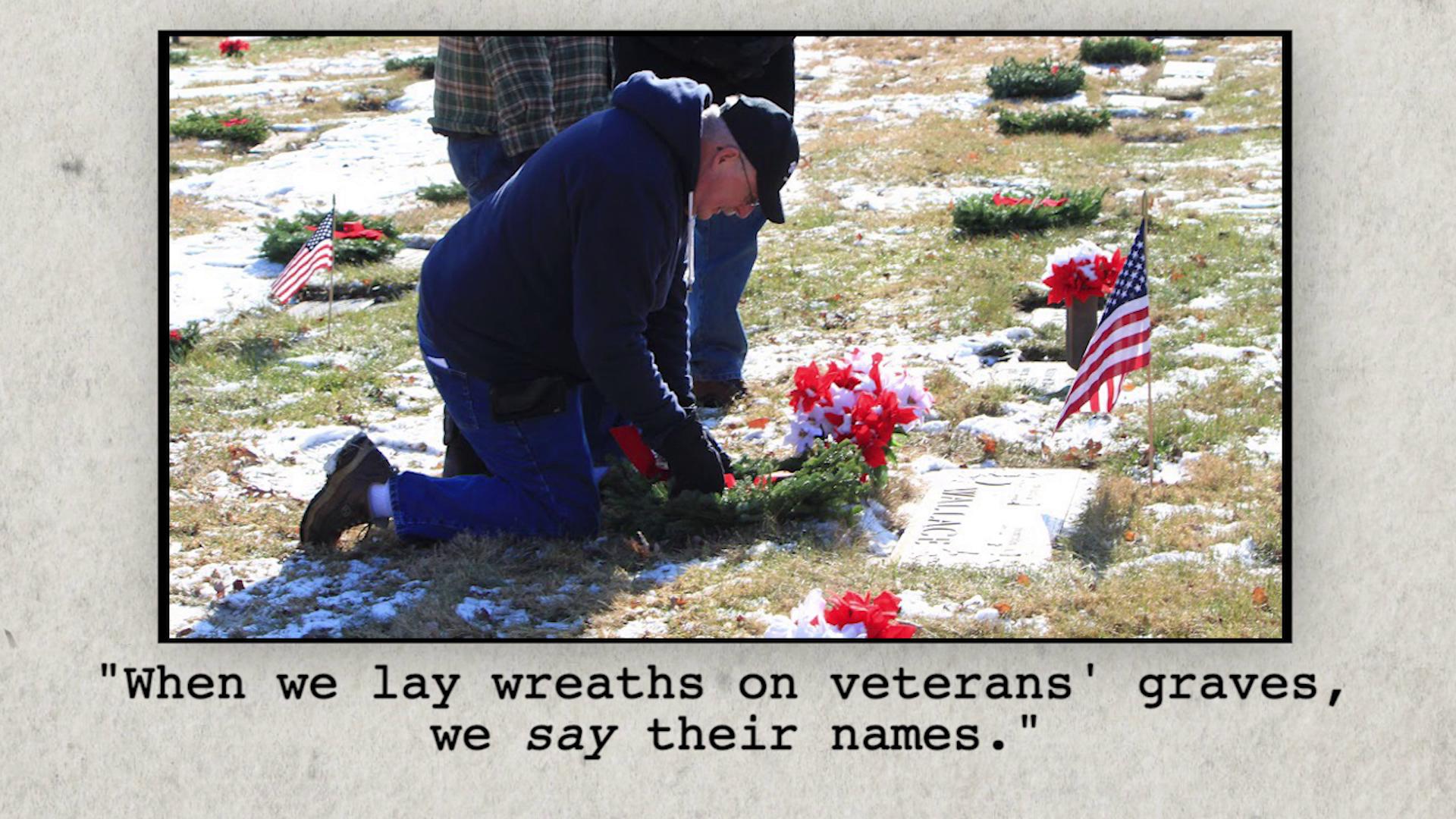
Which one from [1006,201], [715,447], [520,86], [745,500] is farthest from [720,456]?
[1006,201]

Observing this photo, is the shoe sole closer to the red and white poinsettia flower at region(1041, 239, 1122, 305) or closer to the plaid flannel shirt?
the plaid flannel shirt

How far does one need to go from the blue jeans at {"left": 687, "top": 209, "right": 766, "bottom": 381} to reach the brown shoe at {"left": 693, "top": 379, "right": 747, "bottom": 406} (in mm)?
54

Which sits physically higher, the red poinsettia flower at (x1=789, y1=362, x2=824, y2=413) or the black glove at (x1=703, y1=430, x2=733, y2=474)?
the red poinsettia flower at (x1=789, y1=362, x2=824, y2=413)

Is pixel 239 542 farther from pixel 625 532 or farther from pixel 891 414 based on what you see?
pixel 891 414

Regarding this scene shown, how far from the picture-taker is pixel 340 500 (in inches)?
191

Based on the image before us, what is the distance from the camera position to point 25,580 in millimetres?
4527

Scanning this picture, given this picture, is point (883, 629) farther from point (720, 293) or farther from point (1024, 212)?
point (1024, 212)

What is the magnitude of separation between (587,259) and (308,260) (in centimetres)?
154

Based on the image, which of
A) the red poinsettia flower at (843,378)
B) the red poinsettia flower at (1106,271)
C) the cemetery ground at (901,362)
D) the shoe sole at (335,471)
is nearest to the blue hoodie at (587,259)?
the shoe sole at (335,471)

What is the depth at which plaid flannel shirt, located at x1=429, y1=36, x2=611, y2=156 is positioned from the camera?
16.3 ft

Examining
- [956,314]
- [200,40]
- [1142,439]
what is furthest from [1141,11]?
[200,40]

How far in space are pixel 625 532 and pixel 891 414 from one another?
2.94 ft

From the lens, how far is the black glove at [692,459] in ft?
15.4

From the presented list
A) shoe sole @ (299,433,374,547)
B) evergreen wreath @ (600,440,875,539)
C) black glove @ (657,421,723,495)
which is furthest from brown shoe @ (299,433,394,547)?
black glove @ (657,421,723,495)
